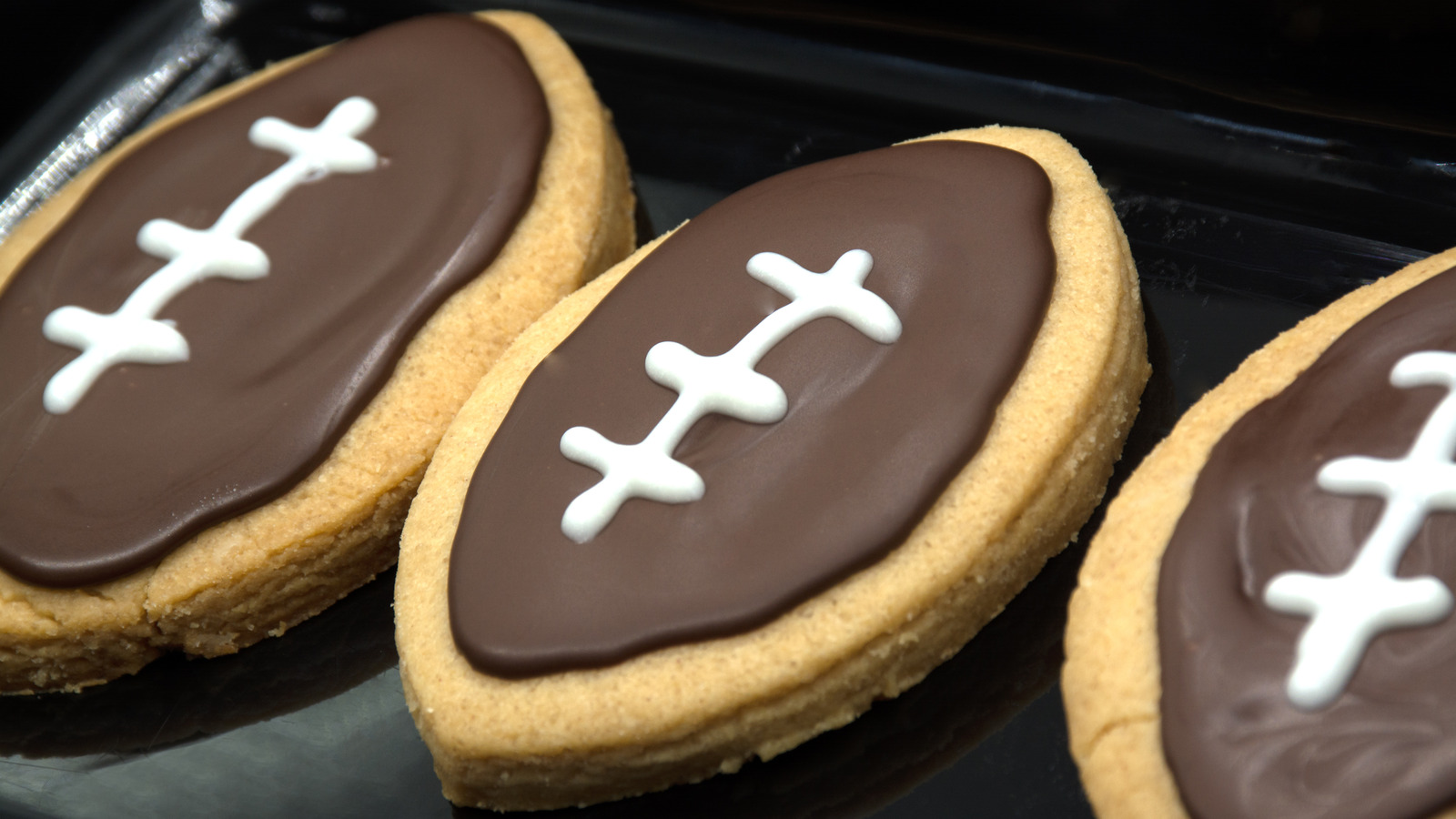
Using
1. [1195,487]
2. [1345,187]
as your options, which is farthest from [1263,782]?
[1345,187]

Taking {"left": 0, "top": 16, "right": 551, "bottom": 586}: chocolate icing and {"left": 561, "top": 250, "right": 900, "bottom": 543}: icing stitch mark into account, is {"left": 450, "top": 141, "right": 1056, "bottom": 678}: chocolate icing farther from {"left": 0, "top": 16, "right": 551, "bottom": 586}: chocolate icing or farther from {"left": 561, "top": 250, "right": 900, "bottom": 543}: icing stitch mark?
{"left": 0, "top": 16, "right": 551, "bottom": 586}: chocolate icing

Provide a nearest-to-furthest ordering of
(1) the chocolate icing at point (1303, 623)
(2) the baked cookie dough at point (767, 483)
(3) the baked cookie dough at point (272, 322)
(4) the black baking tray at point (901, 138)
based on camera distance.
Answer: (1) the chocolate icing at point (1303, 623), (2) the baked cookie dough at point (767, 483), (4) the black baking tray at point (901, 138), (3) the baked cookie dough at point (272, 322)

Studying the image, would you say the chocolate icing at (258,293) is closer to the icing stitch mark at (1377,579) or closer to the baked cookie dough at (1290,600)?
the baked cookie dough at (1290,600)

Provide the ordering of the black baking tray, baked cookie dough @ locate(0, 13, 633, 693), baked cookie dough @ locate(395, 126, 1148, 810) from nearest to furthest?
baked cookie dough @ locate(395, 126, 1148, 810)
the black baking tray
baked cookie dough @ locate(0, 13, 633, 693)

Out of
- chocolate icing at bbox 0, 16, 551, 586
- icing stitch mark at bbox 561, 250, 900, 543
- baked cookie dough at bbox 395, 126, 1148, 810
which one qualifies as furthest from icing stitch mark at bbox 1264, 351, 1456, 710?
chocolate icing at bbox 0, 16, 551, 586

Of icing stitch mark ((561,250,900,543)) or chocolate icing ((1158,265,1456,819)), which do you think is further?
icing stitch mark ((561,250,900,543))

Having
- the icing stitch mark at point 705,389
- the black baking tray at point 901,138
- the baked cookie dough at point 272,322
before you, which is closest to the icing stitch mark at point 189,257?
the baked cookie dough at point 272,322

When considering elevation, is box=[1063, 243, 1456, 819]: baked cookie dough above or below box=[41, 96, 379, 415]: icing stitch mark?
below
